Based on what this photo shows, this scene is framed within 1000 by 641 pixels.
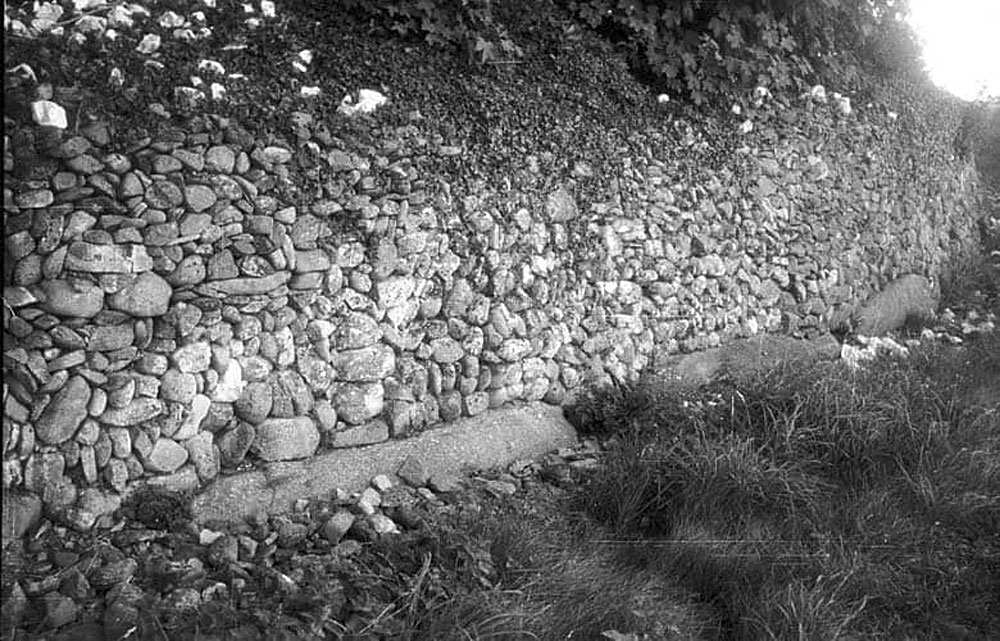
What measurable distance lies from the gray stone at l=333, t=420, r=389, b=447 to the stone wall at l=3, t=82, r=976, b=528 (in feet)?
0.04

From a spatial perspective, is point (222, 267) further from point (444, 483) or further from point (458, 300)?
point (444, 483)

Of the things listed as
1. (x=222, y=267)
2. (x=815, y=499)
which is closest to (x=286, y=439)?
(x=222, y=267)

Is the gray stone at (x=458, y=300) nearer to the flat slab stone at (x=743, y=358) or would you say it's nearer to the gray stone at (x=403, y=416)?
the gray stone at (x=403, y=416)

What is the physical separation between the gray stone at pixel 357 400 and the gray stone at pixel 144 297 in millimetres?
971

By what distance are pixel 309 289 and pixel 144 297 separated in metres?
0.83

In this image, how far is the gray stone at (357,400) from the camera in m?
4.73

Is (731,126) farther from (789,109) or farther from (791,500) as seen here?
(791,500)

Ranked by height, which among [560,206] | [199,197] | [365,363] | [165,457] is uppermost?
A: [560,206]

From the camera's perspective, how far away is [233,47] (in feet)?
14.8

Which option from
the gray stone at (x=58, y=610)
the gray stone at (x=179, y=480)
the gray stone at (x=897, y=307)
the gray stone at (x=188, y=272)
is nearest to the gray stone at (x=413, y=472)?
the gray stone at (x=179, y=480)

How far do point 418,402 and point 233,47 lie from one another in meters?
2.00

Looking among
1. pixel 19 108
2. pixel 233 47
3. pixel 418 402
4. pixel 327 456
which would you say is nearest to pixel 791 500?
pixel 418 402

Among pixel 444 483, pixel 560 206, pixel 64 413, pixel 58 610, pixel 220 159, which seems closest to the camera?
pixel 58 610

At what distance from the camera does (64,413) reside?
382 cm
